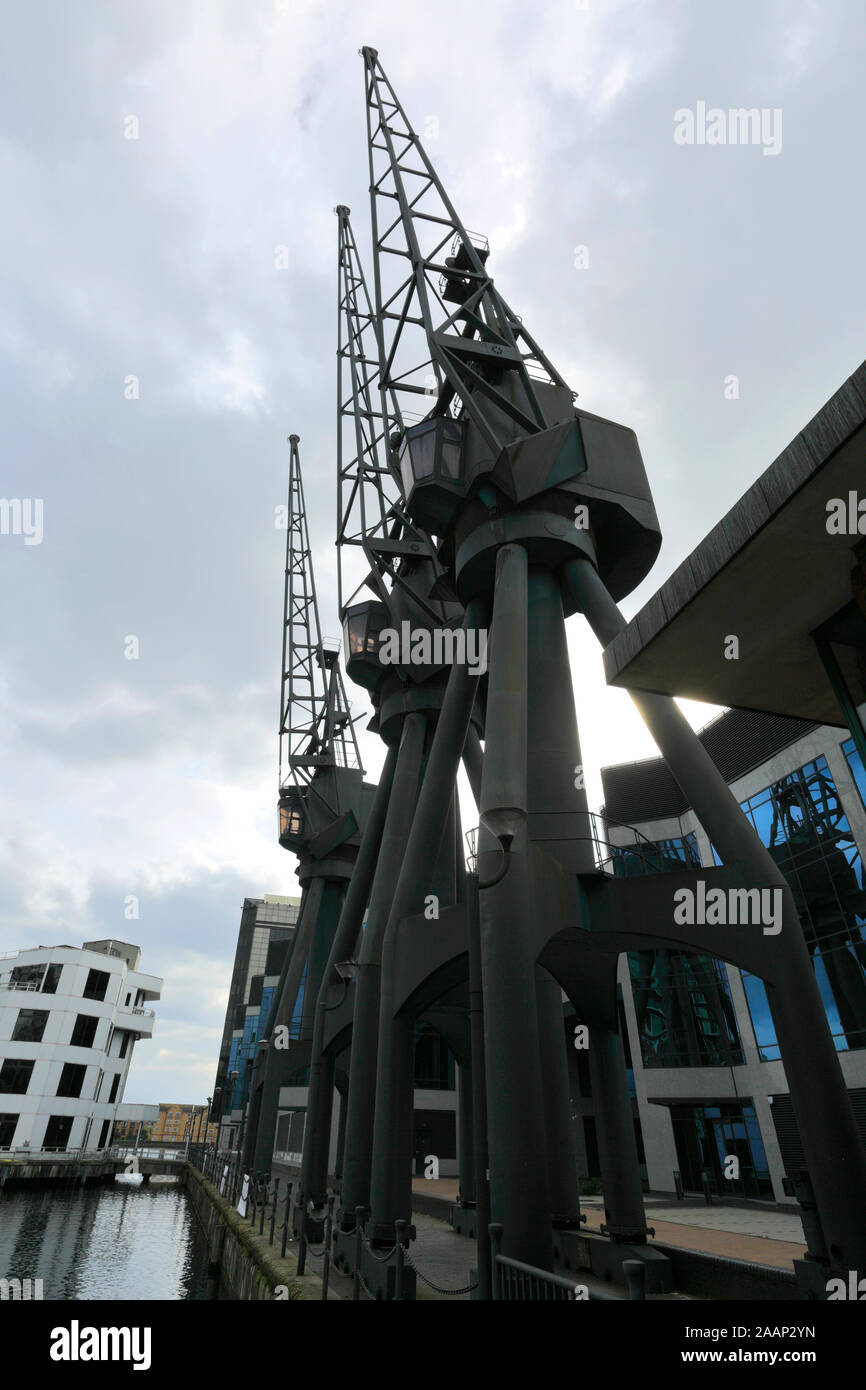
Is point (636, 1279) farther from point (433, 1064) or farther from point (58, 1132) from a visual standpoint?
point (58, 1132)

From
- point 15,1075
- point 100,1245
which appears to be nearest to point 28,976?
point 15,1075

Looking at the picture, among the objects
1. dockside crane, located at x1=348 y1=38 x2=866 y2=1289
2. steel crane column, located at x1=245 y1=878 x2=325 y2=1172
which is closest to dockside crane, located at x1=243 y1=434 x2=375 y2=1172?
steel crane column, located at x1=245 y1=878 x2=325 y2=1172

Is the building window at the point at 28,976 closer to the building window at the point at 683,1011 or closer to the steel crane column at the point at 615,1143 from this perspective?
the building window at the point at 683,1011

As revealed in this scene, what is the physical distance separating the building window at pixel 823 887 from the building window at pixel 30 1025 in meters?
53.9

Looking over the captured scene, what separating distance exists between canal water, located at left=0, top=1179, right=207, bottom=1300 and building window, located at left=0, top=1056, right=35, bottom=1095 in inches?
323

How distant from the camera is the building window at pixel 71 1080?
2300 inches

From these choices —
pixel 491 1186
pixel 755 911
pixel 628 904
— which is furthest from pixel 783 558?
pixel 491 1186

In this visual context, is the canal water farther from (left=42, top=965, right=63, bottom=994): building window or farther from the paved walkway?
(left=42, top=965, right=63, bottom=994): building window

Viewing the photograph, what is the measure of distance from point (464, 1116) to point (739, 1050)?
1280 centimetres

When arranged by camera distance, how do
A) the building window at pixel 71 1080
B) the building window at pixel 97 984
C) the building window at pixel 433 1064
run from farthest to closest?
the building window at pixel 97 984 < the building window at pixel 71 1080 < the building window at pixel 433 1064

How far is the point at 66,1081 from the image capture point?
5869 centimetres

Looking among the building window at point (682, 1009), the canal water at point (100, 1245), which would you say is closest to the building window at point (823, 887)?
the building window at point (682, 1009)

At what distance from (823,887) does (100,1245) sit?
3144cm
